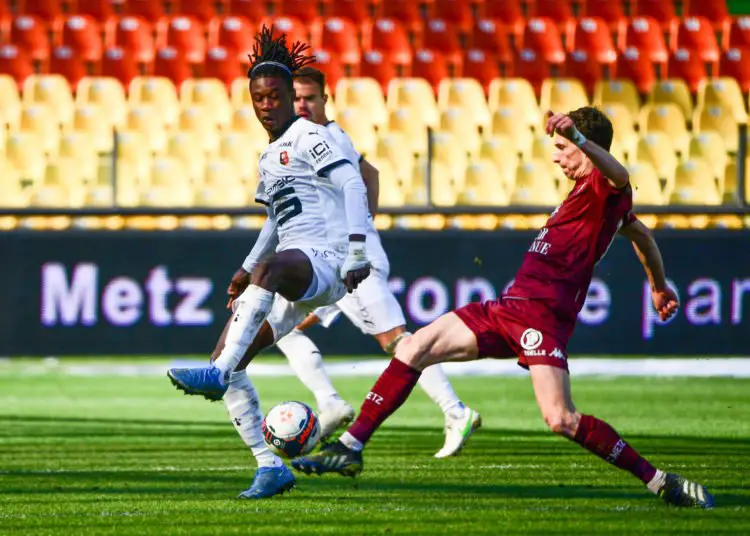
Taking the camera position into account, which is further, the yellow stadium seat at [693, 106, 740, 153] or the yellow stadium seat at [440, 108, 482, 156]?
the yellow stadium seat at [693, 106, 740, 153]

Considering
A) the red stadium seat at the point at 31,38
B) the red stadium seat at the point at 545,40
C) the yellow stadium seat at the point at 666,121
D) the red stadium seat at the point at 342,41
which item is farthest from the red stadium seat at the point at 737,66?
the red stadium seat at the point at 31,38

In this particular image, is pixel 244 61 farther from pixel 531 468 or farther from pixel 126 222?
pixel 531 468

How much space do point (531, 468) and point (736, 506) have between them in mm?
1741

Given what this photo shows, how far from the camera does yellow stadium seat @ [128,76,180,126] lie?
55.4 feet

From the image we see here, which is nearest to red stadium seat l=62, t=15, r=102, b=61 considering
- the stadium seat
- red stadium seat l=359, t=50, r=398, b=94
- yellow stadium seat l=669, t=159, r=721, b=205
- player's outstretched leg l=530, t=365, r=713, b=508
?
red stadium seat l=359, t=50, r=398, b=94

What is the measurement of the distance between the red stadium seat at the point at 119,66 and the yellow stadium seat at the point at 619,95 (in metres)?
6.25

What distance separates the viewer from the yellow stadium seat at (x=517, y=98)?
55.0ft

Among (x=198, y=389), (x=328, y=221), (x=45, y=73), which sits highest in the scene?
(x=45, y=73)

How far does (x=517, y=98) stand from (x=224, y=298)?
5301 mm

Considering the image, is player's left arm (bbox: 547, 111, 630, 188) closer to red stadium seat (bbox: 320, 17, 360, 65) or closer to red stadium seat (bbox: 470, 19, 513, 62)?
red stadium seat (bbox: 320, 17, 360, 65)

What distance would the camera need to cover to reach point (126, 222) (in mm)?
13984

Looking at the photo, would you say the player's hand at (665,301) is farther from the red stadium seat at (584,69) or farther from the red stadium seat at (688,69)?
the red stadium seat at (688,69)

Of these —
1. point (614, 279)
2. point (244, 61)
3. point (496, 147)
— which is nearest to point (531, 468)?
point (614, 279)

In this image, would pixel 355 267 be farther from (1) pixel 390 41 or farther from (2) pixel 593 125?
(1) pixel 390 41
